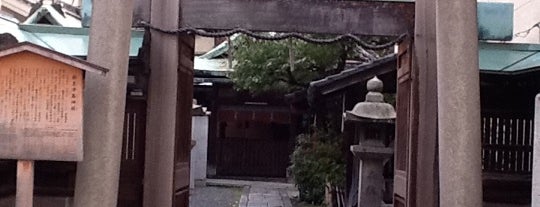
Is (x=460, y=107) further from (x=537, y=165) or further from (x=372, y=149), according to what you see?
(x=372, y=149)

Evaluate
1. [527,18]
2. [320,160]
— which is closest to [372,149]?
[527,18]

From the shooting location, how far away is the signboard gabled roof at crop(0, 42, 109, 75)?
5.29 meters

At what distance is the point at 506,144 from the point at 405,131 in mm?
1051

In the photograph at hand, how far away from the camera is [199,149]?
23.2m

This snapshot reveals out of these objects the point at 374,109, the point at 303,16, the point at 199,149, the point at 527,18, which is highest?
the point at 527,18

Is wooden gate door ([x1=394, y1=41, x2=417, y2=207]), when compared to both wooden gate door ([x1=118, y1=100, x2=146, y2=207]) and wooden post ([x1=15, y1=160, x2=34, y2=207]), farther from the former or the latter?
wooden post ([x1=15, y1=160, x2=34, y2=207])

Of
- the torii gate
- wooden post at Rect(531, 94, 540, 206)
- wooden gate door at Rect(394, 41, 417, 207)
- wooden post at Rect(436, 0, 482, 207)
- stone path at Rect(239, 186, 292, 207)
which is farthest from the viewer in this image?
stone path at Rect(239, 186, 292, 207)

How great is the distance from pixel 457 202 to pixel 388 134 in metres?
6.19

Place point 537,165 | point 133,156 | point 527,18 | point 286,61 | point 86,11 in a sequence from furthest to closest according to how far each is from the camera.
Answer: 1. point 286,61
2. point 527,18
3. point 86,11
4. point 133,156
5. point 537,165

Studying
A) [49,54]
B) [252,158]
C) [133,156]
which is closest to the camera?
[49,54]

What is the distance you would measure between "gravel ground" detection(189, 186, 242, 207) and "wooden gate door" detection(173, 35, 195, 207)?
32.1 feet

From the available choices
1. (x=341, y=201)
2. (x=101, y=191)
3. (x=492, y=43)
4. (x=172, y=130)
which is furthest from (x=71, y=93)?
(x=341, y=201)

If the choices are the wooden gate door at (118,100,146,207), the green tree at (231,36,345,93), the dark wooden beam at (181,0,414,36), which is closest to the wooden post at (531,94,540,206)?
the dark wooden beam at (181,0,414,36)

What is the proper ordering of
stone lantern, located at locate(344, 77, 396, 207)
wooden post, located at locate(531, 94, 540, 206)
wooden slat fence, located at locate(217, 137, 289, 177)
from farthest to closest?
wooden slat fence, located at locate(217, 137, 289, 177) < stone lantern, located at locate(344, 77, 396, 207) < wooden post, located at locate(531, 94, 540, 206)
